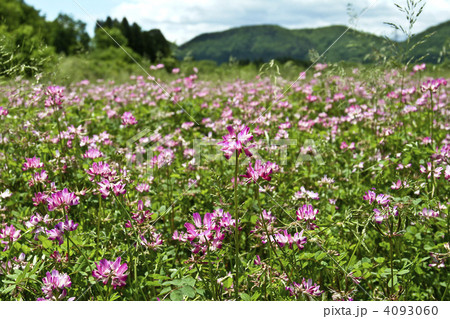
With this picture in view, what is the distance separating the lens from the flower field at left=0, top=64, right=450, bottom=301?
1764 millimetres

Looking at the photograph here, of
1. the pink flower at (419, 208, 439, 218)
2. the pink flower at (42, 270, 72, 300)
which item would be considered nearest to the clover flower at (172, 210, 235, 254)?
the pink flower at (42, 270, 72, 300)

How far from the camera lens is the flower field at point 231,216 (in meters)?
1.76

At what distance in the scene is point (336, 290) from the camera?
188 centimetres

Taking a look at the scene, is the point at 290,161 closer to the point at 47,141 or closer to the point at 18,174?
the point at 47,141

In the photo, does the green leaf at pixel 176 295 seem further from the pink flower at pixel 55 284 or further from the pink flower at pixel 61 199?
the pink flower at pixel 61 199

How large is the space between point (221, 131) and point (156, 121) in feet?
4.32

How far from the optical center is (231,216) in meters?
2.04

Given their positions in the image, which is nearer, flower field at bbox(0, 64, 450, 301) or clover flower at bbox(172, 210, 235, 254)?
clover flower at bbox(172, 210, 235, 254)

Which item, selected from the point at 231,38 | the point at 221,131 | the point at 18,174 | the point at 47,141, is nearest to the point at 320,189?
the point at 221,131

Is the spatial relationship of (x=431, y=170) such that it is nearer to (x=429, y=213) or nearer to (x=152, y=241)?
(x=429, y=213)

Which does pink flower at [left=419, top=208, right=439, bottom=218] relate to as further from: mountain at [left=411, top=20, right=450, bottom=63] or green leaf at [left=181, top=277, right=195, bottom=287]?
mountain at [left=411, top=20, right=450, bottom=63]

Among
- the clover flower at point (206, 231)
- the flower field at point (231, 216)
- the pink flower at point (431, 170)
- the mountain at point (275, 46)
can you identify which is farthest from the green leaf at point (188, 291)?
the mountain at point (275, 46)

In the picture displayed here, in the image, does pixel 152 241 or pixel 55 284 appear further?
pixel 152 241

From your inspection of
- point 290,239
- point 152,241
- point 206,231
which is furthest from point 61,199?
point 290,239
